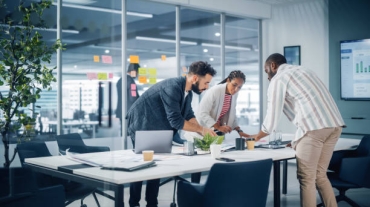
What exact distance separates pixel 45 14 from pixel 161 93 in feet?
8.06

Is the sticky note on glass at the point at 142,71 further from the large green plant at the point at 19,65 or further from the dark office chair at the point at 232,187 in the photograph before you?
the dark office chair at the point at 232,187

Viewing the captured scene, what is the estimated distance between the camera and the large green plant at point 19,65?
128 inches

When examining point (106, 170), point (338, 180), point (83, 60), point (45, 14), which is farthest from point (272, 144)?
point (45, 14)

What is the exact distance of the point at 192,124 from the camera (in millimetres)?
3471

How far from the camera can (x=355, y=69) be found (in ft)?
19.7

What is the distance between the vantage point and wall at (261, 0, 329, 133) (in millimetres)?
6766

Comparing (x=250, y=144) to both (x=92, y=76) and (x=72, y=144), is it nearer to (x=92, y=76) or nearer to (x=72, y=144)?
(x=72, y=144)

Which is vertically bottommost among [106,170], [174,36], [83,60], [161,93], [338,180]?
[338,180]

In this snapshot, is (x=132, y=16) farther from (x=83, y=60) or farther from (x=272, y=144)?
(x=272, y=144)

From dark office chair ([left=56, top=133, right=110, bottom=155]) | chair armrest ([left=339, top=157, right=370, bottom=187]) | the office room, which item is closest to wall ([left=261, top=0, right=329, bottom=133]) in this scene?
the office room

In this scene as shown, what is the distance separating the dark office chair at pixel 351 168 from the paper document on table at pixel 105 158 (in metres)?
1.89

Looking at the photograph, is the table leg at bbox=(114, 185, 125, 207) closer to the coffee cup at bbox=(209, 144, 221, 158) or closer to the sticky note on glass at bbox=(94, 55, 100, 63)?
the coffee cup at bbox=(209, 144, 221, 158)

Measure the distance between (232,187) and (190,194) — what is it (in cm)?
28

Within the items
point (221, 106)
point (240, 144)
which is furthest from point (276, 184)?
point (221, 106)
